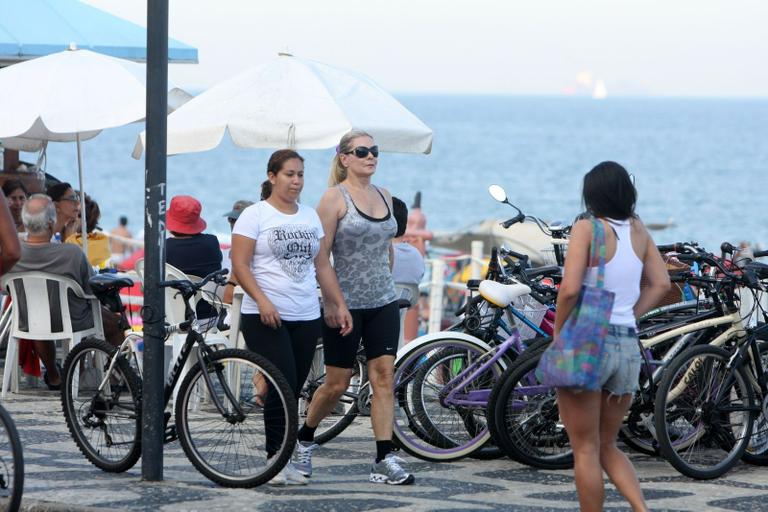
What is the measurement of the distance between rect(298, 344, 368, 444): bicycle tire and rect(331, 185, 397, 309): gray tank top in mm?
1035

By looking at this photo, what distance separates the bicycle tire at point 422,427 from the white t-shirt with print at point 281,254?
39.3 inches

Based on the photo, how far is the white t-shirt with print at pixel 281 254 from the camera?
22.1 ft

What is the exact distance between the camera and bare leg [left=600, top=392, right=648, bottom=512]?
18.3 feet

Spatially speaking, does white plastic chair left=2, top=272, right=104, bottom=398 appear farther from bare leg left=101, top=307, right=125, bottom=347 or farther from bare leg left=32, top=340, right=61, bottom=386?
bare leg left=101, top=307, right=125, bottom=347

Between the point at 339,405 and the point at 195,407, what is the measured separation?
5.39 feet

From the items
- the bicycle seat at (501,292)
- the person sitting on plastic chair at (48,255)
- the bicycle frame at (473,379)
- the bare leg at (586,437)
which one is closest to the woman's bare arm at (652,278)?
the bare leg at (586,437)

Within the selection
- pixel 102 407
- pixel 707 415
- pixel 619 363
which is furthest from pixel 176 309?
pixel 619 363

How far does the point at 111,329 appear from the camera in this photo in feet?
32.0

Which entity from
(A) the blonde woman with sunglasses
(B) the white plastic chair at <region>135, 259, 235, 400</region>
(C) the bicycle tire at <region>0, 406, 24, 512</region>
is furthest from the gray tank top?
(C) the bicycle tire at <region>0, 406, 24, 512</region>

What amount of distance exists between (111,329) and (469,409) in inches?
128

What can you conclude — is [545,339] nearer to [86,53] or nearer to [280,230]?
[280,230]

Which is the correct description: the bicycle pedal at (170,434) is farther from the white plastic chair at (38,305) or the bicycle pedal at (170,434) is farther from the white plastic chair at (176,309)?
the white plastic chair at (38,305)

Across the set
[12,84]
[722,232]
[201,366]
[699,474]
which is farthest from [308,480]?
[722,232]

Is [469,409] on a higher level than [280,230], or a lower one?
lower
